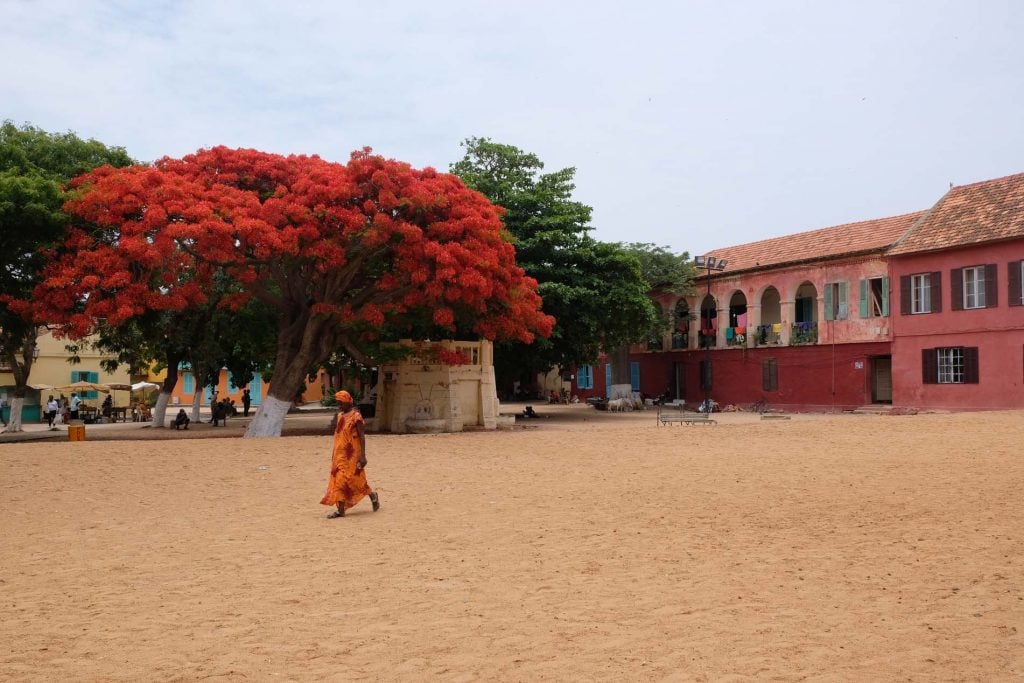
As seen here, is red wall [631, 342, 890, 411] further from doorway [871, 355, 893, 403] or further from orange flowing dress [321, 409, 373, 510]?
orange flowing dress [321, 409, 373, 510]

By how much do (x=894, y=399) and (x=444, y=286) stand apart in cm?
1782

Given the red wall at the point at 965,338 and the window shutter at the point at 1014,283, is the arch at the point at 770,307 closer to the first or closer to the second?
the red wall at the point at 965,338

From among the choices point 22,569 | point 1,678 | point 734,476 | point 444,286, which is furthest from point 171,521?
point 444,286

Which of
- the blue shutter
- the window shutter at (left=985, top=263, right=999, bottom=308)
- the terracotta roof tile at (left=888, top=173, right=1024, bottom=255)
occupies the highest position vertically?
the terracotta roof tile at (left=888, top=173, right=1024, bottom=255)

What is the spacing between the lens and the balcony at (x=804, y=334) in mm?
32625

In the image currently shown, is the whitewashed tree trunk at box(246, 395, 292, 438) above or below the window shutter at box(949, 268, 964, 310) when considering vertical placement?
below

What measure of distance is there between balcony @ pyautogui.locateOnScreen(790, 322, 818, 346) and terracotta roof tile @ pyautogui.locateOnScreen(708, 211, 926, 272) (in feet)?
8.11

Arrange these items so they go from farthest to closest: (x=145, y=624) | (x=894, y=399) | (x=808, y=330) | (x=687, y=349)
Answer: (x=687, y=349)
(x=808, y=330)
(x=894, y=399)
(x=145, y=624)

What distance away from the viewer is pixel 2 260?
62.1 ft

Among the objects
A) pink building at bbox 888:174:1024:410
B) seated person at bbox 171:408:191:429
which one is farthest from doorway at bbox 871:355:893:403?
seated person at bbox 171:408:191:429

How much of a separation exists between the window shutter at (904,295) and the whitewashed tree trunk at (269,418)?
20.2 metres

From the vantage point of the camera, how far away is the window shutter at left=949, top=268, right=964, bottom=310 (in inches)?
1086

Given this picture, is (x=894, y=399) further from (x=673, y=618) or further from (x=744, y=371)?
(x=673, y=618)

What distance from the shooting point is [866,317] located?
30875mm
